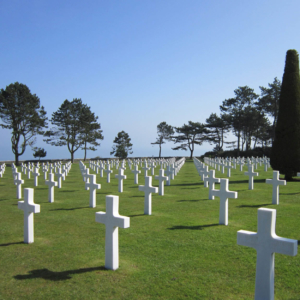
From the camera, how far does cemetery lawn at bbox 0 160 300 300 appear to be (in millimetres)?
3725

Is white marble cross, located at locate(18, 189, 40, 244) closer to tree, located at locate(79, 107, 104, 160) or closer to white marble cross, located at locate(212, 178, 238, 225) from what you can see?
white marble cross, located at locate(212, 178, 238, 225)

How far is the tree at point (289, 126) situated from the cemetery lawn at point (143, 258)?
29.9 ft

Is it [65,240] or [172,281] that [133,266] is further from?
[65,240]

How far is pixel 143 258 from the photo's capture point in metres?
4.79

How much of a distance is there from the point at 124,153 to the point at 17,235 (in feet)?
165

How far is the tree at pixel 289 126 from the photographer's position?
1675cm

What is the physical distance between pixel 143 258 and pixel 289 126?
48.5 ft

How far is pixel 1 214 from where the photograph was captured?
8367 millimetres

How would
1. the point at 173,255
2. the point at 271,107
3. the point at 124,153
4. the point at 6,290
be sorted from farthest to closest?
the point at 124,153 < the point at 271,107 < the point at 173,255 < the point at 6,290

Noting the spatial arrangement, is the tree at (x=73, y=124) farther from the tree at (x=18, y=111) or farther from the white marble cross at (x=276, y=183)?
the white marble cross at (x=276, y=183)

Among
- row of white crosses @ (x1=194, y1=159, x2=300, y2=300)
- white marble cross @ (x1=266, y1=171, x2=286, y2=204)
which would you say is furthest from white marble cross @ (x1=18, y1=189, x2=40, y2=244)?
white marble cross @ (x1=266, y1=171, x2=286, y2=204)

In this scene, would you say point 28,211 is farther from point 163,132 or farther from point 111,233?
point 163,132

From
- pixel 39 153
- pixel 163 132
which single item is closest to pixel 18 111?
pixel 39 153

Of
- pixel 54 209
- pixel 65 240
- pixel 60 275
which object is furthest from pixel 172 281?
pixel 54 209
